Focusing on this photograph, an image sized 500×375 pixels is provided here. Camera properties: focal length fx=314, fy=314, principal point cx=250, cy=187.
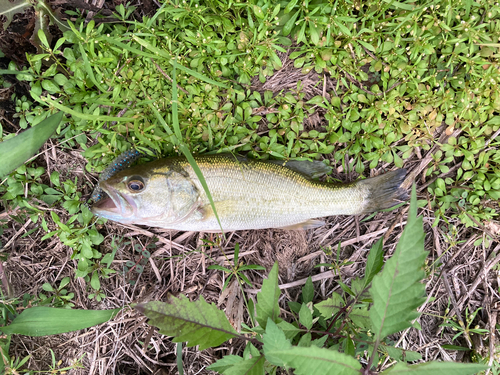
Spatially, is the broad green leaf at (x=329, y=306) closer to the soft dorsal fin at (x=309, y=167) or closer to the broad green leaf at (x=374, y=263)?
the broad green leaf at (x=374, y=263)

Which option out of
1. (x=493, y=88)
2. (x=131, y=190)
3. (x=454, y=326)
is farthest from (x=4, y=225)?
(x=493, y=88)

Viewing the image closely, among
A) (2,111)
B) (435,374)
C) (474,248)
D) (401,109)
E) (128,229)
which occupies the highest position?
(2,111)

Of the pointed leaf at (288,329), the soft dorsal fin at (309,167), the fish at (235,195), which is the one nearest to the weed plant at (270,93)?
the soft dorsal fin at (309,167)

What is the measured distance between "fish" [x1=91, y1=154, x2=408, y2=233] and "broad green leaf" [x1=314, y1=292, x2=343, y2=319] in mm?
789

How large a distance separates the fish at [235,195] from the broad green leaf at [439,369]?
1.78 metres

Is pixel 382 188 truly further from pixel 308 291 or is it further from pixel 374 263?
pixel 308 291

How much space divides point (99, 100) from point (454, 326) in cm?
463

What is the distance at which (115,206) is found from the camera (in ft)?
10.1

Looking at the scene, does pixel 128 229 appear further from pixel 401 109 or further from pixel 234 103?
pixel 401 109

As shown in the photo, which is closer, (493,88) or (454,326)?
(493,88)

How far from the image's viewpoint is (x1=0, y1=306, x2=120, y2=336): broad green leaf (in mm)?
2941

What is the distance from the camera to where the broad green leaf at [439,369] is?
1.60m

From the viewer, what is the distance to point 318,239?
145 inches

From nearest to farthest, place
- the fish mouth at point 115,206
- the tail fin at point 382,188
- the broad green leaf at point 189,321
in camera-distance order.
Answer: the broad green leaf at point 189,321, the fish mouth at point 115,206, the tail fin at point 382,188
